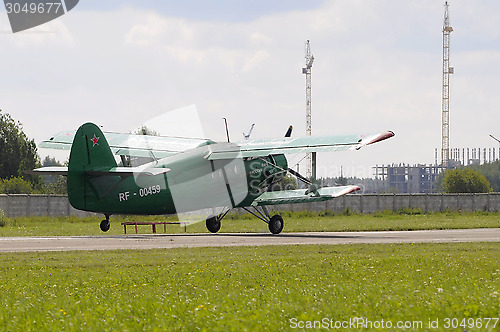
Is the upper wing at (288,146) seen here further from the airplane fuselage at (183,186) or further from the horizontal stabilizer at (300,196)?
the horizontal stabilizer at (300,196)

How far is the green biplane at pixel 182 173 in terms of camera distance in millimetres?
27297

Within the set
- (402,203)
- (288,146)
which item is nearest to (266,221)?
(288,146)

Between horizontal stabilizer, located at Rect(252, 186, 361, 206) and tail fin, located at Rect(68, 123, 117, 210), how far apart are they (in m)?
8.37

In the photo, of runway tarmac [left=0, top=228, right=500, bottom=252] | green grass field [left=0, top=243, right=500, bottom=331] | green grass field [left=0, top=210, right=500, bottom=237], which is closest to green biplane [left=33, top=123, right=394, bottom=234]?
runway tarmac [left=0, top=228, right=500, bottom=252]

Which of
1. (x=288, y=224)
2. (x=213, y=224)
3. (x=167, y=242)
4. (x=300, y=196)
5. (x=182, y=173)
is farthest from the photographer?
(x=288, y=224)

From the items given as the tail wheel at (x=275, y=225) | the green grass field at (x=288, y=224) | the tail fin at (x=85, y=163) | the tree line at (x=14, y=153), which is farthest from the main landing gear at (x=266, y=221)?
the tree line at (x=14, y=153)

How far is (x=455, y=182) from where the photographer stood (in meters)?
121

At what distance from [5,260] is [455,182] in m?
108

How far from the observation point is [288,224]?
4406 centimetres

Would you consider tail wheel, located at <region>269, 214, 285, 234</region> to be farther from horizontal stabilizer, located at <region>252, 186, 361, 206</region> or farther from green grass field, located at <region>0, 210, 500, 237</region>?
green grass field, located at <region>0, 210, 500, 237</region>

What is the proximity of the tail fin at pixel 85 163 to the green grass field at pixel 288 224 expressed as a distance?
7.44 m

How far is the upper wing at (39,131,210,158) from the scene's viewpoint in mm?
34000

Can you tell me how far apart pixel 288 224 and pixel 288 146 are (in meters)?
14.3

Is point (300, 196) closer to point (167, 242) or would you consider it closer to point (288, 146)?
point (288, 146)
